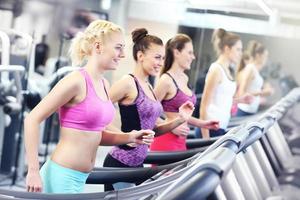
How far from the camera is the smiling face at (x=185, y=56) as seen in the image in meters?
2.47

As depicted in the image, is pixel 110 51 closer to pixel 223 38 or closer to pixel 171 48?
pixel 171 48

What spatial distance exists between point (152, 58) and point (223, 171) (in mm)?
1250

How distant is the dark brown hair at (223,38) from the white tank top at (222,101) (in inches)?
4.7

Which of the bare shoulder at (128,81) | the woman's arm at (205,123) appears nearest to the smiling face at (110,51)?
the bare shoulder at (128,81)

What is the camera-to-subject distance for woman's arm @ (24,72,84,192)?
1710 millimetres

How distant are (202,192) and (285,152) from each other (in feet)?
8.18

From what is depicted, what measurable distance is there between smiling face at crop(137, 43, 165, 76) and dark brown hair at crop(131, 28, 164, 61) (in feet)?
0.05

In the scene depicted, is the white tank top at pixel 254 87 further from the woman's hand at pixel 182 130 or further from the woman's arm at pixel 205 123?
the woman's hand at pixel 182 130

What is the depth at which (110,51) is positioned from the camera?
1911 mm

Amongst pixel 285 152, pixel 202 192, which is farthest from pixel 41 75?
pixel 202 192

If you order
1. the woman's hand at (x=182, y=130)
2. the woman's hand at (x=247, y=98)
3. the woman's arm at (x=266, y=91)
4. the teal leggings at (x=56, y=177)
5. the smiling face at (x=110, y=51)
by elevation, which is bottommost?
the teal leggings at (x=56, y=177)

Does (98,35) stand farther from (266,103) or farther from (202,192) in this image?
(266,103)

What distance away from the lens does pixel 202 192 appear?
948mm

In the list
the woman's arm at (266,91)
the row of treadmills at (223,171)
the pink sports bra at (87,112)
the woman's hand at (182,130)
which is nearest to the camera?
the row of treadmills at (223,171)
